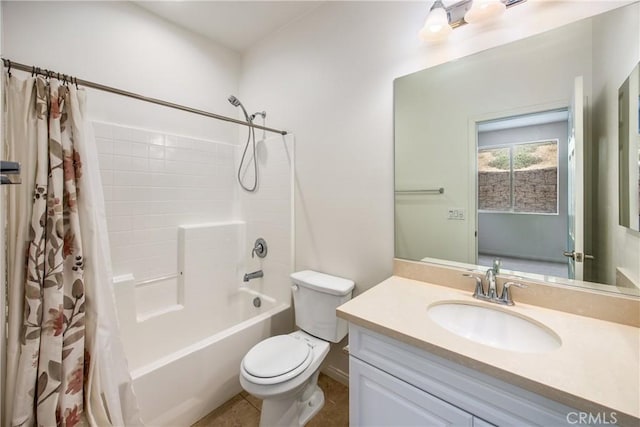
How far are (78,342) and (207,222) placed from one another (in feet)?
4.21

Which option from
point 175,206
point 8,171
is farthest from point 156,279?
point 8,171

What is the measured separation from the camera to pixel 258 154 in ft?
7.45

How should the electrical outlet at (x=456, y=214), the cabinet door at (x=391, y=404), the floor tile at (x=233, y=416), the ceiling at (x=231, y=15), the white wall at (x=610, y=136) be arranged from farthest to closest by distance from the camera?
1. the ceiling at (x=231, y=15)
2. the floor tile at (x=233, y=416)
3. the electrical outlet at (x=456, y=214)
4. the white wall at (x=610, y=136)
5. the cabinet door at (x=391, y=404)

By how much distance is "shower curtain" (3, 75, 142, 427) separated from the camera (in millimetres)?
967

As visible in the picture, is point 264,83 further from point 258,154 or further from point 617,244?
point 617,244

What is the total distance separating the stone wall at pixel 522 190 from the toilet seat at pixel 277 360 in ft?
3.91

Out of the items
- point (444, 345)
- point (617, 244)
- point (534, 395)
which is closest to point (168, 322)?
point (444, 345)

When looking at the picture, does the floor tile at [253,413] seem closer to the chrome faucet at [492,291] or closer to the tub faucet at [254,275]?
the tub faucet at [254,275]

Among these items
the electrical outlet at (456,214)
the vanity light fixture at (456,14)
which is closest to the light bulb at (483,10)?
the vanity light fixture at (456,14)

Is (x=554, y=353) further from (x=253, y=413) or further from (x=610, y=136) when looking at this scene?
(x=253, y=413)

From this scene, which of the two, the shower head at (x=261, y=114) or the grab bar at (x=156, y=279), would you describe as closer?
the grab bar at (x=156, y=279)

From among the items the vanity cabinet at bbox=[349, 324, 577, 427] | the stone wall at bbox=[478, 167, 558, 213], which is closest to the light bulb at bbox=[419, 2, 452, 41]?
the stone wall at bbox=[478, 167, 558, 213]

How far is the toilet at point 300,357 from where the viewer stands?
125 cm

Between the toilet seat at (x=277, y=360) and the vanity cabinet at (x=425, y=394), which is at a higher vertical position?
the vanity cabinet at (x=425, y=394)
